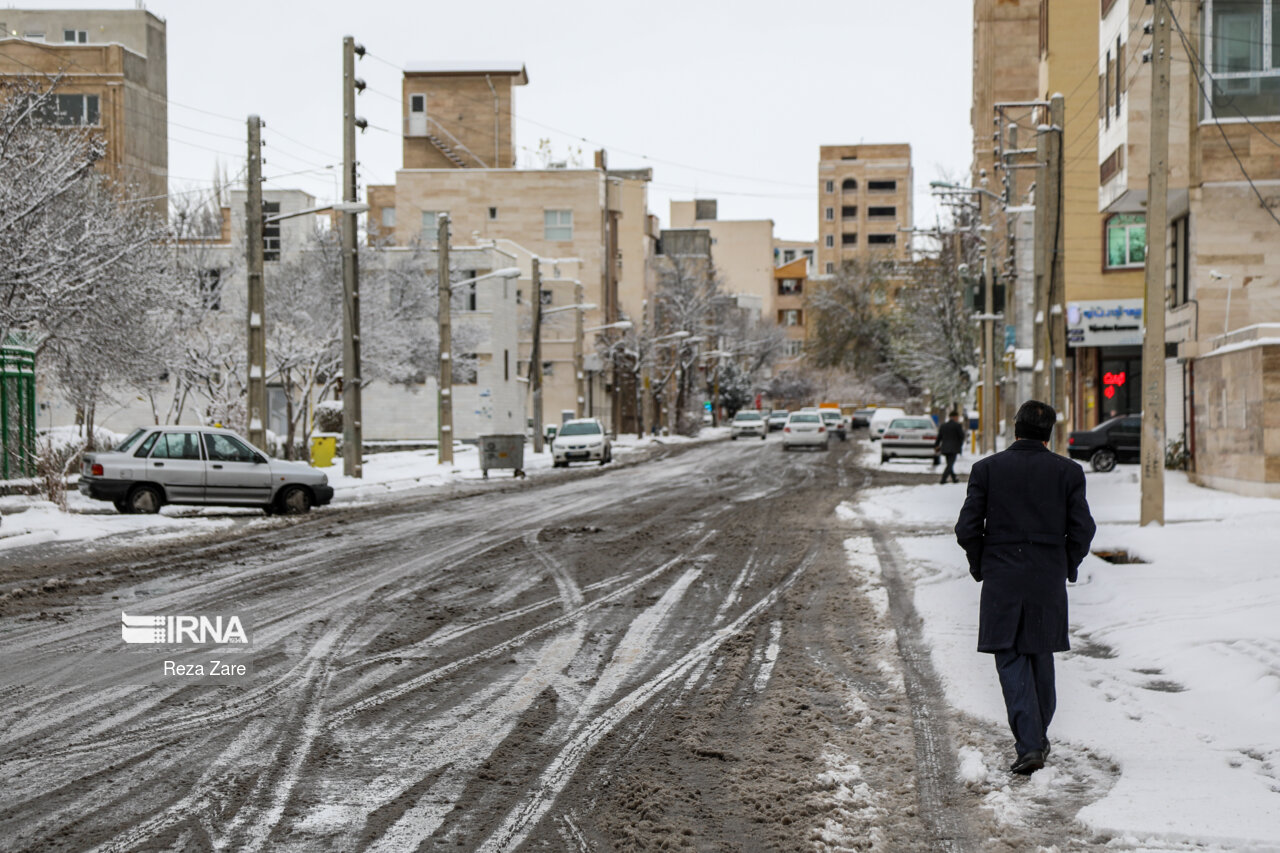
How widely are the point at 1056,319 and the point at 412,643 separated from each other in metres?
18.1

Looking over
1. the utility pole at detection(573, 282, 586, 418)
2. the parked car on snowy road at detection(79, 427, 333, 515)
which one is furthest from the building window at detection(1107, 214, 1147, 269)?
the parked car on snowy road at detection(79, 427, 333, 515)

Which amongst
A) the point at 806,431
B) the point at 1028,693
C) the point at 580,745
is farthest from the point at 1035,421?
the point at 806,431

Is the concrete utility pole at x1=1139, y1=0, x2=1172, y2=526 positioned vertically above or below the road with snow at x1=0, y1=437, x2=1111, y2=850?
above

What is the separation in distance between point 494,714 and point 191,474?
16999mm

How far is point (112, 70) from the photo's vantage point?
78.2 meters

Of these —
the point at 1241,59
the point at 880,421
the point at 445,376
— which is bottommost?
the point at 880,421

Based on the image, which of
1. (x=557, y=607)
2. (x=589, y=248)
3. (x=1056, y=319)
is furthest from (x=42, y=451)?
(x=589, y=248)

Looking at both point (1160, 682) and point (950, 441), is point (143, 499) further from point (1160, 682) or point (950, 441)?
point (950, 441)

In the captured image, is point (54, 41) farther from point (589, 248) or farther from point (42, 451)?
point (42, 451)

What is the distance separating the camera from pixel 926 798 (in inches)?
260

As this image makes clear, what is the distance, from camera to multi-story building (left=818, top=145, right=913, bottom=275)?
173750 millimetres

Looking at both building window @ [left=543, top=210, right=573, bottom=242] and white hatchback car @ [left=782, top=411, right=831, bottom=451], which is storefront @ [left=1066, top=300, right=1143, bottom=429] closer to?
white hatchback car @ [left=782, top=411, right=831, bottom=451]

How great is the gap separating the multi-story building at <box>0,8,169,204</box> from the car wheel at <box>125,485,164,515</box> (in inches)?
2004

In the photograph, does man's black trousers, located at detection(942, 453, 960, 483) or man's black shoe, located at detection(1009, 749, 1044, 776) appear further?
man's black trousers, located at detection(942, 453, 960, 483)
